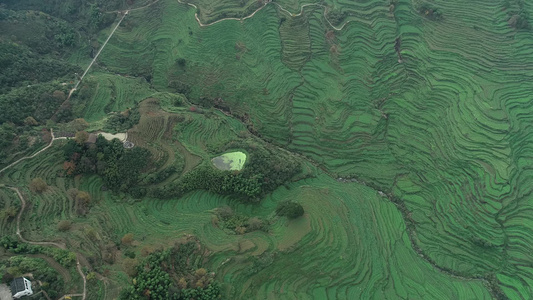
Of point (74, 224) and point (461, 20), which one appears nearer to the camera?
point (74, 224)

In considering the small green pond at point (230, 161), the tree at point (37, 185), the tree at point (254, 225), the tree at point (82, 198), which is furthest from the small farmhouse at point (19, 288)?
the small green pond at point (230, 161)

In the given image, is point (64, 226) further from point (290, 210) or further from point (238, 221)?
point (290, 210)

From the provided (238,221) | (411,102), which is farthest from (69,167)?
(411,102)

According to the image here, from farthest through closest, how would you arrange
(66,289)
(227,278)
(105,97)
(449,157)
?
(105,97) → (449,157) → (227,278) → (66,289)

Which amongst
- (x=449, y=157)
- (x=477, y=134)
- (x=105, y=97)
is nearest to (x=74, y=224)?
(x=105, y=97)

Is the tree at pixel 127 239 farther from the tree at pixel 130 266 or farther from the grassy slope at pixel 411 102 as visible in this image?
the grassy slope at pixel 411 102

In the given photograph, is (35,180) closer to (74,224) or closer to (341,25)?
(74,224)
